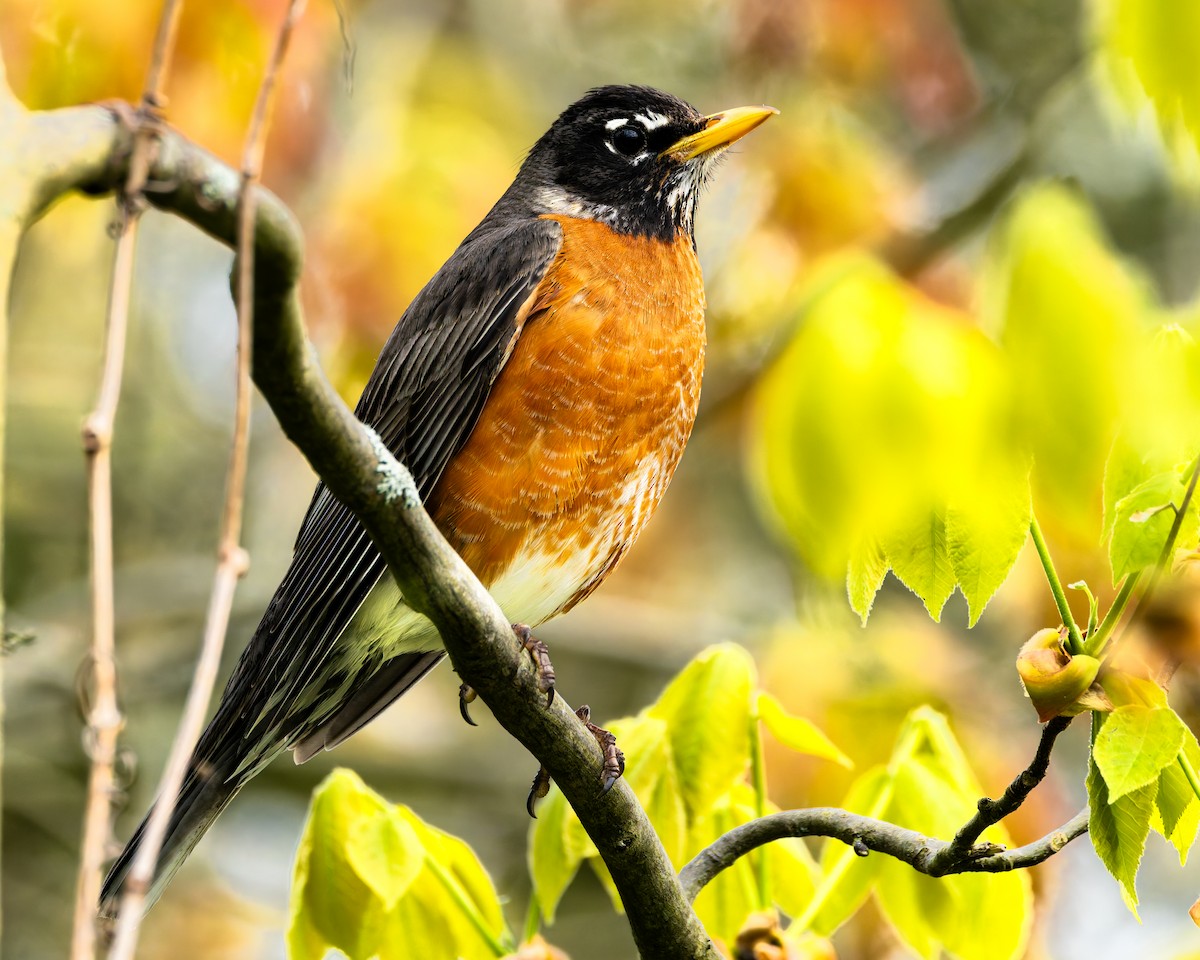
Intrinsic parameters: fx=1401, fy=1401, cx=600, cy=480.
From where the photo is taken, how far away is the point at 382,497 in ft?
6.52

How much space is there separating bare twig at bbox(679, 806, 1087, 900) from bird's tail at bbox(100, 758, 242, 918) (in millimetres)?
1235

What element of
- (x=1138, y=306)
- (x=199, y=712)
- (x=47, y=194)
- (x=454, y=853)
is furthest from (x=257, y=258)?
(x=454, y=853)

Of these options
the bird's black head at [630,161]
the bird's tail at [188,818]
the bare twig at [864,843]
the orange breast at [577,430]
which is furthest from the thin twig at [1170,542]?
the bird's black head at [630,161]

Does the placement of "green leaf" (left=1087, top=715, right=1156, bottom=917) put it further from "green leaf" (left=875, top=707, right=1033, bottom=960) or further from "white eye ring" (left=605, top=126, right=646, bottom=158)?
"white eye ring" (left=605, top=126, right=646, bottom=158)

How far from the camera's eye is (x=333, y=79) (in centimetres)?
659

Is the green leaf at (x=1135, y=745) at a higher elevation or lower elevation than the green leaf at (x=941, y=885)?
higher

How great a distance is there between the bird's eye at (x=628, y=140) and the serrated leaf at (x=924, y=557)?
8.63 ft

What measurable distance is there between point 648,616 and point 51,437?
11.4ft

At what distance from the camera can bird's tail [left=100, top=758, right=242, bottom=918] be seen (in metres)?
3.07

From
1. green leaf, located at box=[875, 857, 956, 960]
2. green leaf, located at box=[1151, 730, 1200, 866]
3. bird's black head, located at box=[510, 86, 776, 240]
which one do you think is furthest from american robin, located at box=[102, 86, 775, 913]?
green leaf, located at box=[1151, 730, 1200, 866]

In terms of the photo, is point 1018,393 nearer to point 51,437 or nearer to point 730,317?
point 730,317

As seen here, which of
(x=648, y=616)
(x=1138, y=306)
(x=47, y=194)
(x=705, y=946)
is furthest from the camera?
(x=648, y=616)

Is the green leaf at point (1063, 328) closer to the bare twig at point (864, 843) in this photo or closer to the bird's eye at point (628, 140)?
the bare twig at point (864, 843)

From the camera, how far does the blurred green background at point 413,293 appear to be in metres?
6.11
